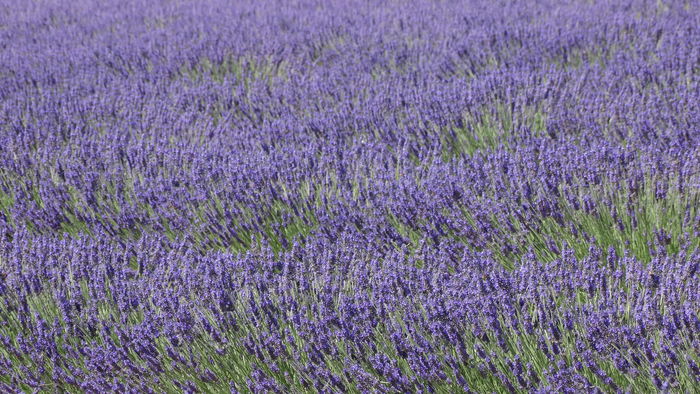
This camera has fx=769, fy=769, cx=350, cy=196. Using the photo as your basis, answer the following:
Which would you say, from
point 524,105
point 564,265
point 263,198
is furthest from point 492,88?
point 564,265

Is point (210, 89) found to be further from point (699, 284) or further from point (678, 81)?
point (699, 284)

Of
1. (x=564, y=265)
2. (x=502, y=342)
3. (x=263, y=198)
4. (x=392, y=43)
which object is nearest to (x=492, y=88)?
(x=392, y=43)

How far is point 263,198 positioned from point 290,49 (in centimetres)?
217

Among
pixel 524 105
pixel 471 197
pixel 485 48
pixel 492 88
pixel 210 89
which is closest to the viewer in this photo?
pixel 471 197

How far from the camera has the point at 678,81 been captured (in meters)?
3.43

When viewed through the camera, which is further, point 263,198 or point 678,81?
point 678,81

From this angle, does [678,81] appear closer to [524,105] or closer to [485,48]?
[524,105]

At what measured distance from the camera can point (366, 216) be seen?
2.56 m

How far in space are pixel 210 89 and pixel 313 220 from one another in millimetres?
1675

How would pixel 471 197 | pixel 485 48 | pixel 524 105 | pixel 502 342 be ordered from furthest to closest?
pixel 485 48 → pixel 524 105 → pixel 471 197 → pixel 502 342

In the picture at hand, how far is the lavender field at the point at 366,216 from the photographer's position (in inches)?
72.2

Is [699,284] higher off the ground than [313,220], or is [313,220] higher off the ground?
[699,284]

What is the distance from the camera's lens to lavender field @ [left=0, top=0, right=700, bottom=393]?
183 cm

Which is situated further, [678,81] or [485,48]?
[485,48]
